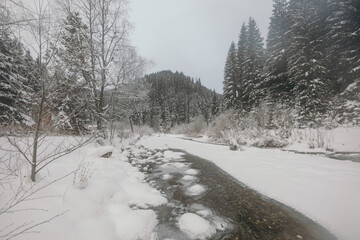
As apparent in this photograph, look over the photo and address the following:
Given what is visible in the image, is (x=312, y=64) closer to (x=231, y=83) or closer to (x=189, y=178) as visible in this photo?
(x=231, y=83)

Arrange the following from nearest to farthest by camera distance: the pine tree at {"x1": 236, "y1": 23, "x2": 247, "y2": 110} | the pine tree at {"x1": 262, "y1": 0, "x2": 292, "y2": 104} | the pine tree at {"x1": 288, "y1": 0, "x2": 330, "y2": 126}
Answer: the pine tree at {"x1": 288, "y1": 0, "x2": 330, "y2": 126}, the pine tree at {"x1": 262, "y1": 0, "x2": 292, "y2": 104}, the pine tree at {"x1": 236, "y1": 23, "x2": 247, "y2": 110}

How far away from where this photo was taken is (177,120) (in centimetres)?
5544

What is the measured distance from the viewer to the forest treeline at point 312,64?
1100cm

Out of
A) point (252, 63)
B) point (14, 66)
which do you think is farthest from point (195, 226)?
point (252, 63)

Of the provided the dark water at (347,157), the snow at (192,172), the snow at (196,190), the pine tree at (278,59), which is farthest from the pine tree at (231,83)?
the snow at (196,190)

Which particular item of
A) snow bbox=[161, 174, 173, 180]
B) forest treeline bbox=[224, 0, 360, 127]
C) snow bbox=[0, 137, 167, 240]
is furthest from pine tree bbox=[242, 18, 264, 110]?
snow bbox=[0, 137, 167, 240]

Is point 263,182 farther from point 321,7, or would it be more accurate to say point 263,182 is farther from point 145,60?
point 321,7

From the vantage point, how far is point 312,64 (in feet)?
44.6

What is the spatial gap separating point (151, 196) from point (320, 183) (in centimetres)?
381

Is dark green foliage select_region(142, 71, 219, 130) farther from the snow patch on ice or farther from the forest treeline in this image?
the snow patch on ice

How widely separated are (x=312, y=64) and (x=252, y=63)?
29.9ft

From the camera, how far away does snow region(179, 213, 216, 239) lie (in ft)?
7.92

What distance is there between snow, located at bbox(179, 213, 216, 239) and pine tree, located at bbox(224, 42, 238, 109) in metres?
24.1

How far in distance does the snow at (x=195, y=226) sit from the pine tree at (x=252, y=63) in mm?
21124
